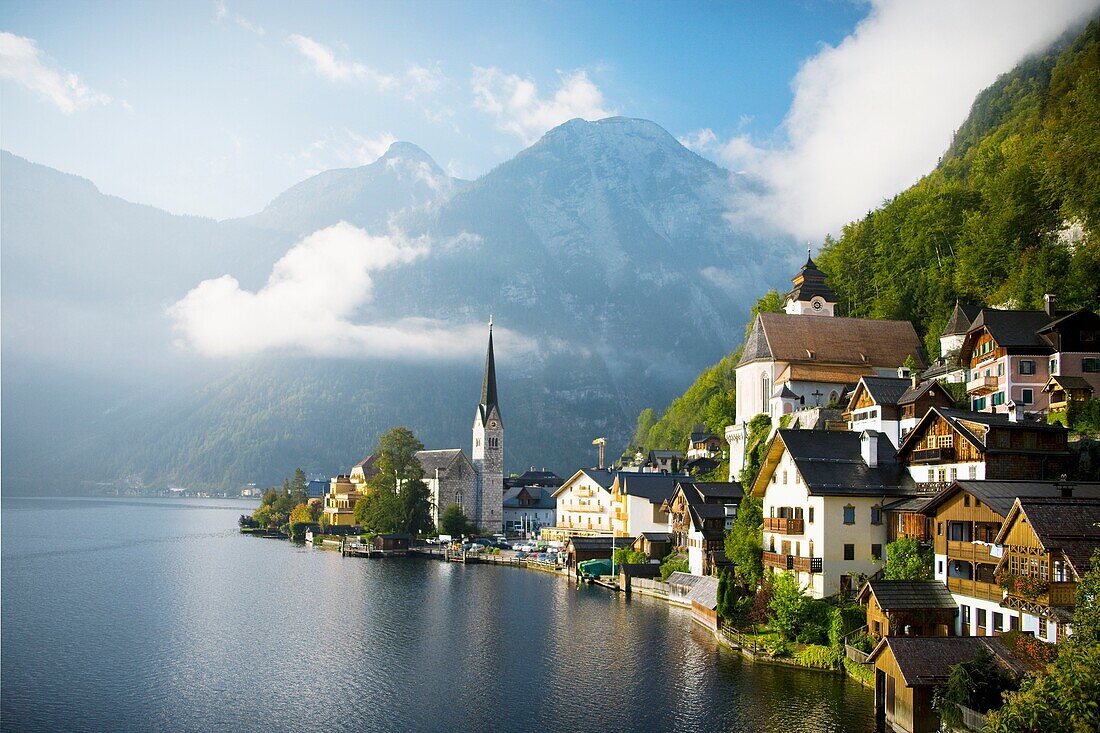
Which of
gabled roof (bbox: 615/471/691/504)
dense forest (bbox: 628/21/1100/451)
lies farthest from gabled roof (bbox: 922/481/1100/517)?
gabled roof (bbox: 615/471/691/504)

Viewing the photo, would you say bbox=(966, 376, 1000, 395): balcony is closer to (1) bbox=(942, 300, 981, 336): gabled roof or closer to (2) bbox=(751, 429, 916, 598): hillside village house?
(2) bbox=(751, 429, 916, 598): hillside village house

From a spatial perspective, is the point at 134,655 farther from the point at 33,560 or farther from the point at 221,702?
the point at 33,560

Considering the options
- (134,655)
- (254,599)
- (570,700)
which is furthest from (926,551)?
(254,599)

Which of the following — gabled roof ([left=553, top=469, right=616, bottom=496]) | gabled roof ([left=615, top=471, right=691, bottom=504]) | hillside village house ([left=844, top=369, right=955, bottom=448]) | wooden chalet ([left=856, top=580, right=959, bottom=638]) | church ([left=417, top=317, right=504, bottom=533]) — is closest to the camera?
wooden chalet ([left=856, top=580, right=959, bottom=638])

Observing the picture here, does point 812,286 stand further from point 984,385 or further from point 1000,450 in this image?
point 1000,450

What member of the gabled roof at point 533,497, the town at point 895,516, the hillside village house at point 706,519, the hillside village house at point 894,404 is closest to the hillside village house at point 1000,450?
the town at point 895,516

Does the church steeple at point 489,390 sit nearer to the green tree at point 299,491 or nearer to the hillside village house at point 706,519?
the green tree at point 299,491
